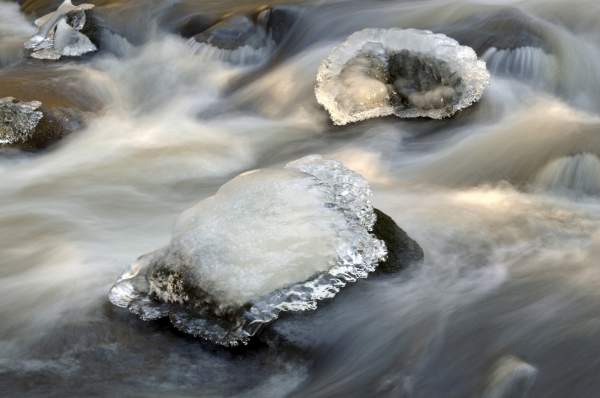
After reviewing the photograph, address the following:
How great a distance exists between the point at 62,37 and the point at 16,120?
209 centimetres

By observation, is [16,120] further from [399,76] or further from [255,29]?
[399,76]

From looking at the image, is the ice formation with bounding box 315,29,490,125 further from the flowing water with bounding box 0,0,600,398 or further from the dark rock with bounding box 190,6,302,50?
the dark rock with bounding box 190,6,302,50

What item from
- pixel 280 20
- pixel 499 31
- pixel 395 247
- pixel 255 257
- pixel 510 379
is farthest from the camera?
pixel 280 20

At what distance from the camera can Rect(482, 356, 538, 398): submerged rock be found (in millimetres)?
2447

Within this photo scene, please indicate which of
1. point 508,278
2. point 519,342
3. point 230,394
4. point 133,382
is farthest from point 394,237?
point 133,382

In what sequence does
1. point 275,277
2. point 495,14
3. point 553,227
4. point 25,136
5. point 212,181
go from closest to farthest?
point 275,277
point 553,227
point 212,181
point 25,136
point 495,14

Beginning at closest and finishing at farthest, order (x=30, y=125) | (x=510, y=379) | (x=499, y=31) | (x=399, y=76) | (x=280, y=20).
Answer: (x=510, y=379), (x=399, y=76), (x=30, y=125), (x=499, y=31), (x=280, y=20)

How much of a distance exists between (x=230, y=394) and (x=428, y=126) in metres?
3.11

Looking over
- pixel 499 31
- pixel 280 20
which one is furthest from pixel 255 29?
pixel 499 31

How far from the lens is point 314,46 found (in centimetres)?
659

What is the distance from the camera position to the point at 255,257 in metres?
3.00

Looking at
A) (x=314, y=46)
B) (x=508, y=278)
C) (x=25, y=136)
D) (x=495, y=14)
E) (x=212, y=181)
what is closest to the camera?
(x=508, y=278)

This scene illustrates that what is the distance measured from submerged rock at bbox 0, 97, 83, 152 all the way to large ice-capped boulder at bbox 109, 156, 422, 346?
106 inches

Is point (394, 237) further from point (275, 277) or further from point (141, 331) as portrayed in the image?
point (141, 331)
